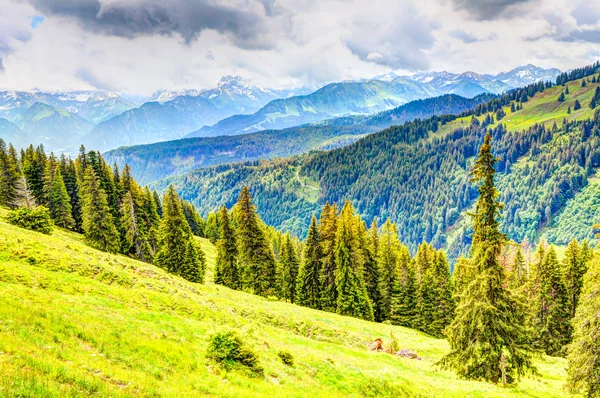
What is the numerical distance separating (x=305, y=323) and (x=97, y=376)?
27.6m

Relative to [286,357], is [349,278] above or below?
above

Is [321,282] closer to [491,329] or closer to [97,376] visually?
[491,329]

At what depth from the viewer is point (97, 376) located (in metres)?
10.4

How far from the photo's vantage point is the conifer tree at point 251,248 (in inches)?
2253

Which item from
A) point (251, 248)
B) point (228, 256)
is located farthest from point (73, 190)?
point (251, 248)

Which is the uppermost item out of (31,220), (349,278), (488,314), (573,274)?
(31,220)

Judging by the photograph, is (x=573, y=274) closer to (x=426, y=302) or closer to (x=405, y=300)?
(x=426, y=302)

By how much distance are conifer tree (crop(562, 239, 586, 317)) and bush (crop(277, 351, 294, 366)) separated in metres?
56.8

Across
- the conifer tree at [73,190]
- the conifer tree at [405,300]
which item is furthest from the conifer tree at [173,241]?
the conifer tree at [405,300]

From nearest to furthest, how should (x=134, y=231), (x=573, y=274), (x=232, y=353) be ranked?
1. (x=232, y=353)
2. (x=573, y=274)
3. (x=134, y=231)

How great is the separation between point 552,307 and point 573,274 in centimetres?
675

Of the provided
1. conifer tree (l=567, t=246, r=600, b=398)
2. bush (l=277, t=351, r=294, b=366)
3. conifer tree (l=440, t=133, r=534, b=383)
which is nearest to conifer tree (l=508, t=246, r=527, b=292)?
conifer tree (l=567, t=246, r=600, b=398)

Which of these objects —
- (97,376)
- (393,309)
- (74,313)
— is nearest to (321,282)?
(393,309)

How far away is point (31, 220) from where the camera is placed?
133 feet
